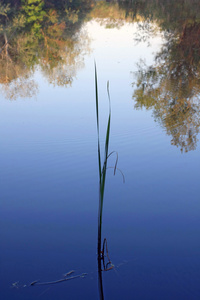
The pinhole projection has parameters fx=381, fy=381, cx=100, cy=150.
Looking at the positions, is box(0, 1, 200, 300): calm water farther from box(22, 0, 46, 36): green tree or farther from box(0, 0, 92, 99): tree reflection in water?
box(22, 0, 46, 36): green tree

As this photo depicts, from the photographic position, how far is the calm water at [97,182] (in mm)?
2111

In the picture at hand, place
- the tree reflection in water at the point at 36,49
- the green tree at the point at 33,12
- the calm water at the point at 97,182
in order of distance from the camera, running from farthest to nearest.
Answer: the green tree at the point at 33,12 → the tree reflection in water at the point at 36,49 → the calm water at the point at 97,182

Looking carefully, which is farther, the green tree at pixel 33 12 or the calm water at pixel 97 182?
the green tree at pixel 33 12

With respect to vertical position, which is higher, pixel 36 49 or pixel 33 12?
pixel 33 12

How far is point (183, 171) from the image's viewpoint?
3.42 metres

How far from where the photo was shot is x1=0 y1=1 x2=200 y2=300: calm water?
211 cm

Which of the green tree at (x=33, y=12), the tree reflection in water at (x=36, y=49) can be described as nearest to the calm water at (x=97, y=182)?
the tree reflection in water at (x=36, y=49)

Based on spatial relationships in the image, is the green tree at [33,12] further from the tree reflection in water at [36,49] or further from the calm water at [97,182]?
the calm water at [97,182]

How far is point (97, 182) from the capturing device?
3217mm

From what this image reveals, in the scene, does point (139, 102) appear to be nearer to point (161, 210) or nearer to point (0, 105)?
point (0, 105)

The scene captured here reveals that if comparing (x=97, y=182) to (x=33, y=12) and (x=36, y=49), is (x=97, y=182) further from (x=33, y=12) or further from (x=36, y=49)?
(x=33, y=12)

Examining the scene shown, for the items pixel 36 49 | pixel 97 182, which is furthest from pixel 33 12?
pixel 97 182

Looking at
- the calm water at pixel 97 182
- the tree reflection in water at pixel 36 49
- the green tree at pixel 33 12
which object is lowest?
the calm water at pixel 97 182

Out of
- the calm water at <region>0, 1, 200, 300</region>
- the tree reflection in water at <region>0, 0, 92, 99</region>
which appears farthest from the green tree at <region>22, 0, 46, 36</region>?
the calm water at <region>0, 1, 200, 300</region>
